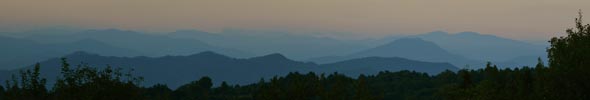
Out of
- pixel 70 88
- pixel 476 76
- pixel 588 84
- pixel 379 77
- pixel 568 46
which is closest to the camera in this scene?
pixel 588 84

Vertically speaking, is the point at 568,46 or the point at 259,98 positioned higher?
the point at 568,46

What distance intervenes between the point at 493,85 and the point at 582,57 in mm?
6720

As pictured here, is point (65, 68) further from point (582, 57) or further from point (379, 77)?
point (379, 77)

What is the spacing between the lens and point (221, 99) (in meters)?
146

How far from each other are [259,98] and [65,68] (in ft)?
39.6

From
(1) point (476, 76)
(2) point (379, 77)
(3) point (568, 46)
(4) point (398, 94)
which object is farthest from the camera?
(2) point (379, 77)

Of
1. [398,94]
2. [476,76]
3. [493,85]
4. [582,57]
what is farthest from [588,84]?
[398,94]

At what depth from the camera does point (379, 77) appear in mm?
185750

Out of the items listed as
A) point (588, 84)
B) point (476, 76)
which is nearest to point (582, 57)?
point (588, 84)

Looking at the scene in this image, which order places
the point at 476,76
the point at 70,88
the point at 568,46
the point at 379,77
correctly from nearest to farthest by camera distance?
the point at 568,46 → the point at 70,88 → the point at 476,76 → the point at 379,77

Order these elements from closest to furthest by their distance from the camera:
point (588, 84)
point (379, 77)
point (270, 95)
→ 1. point (588, 84)
2. point (270, 95)
3. point (379, 77)

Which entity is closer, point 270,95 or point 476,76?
point 270,95

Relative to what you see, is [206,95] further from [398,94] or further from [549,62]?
[549,62]

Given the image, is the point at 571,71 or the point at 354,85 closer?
the point at 571,71
